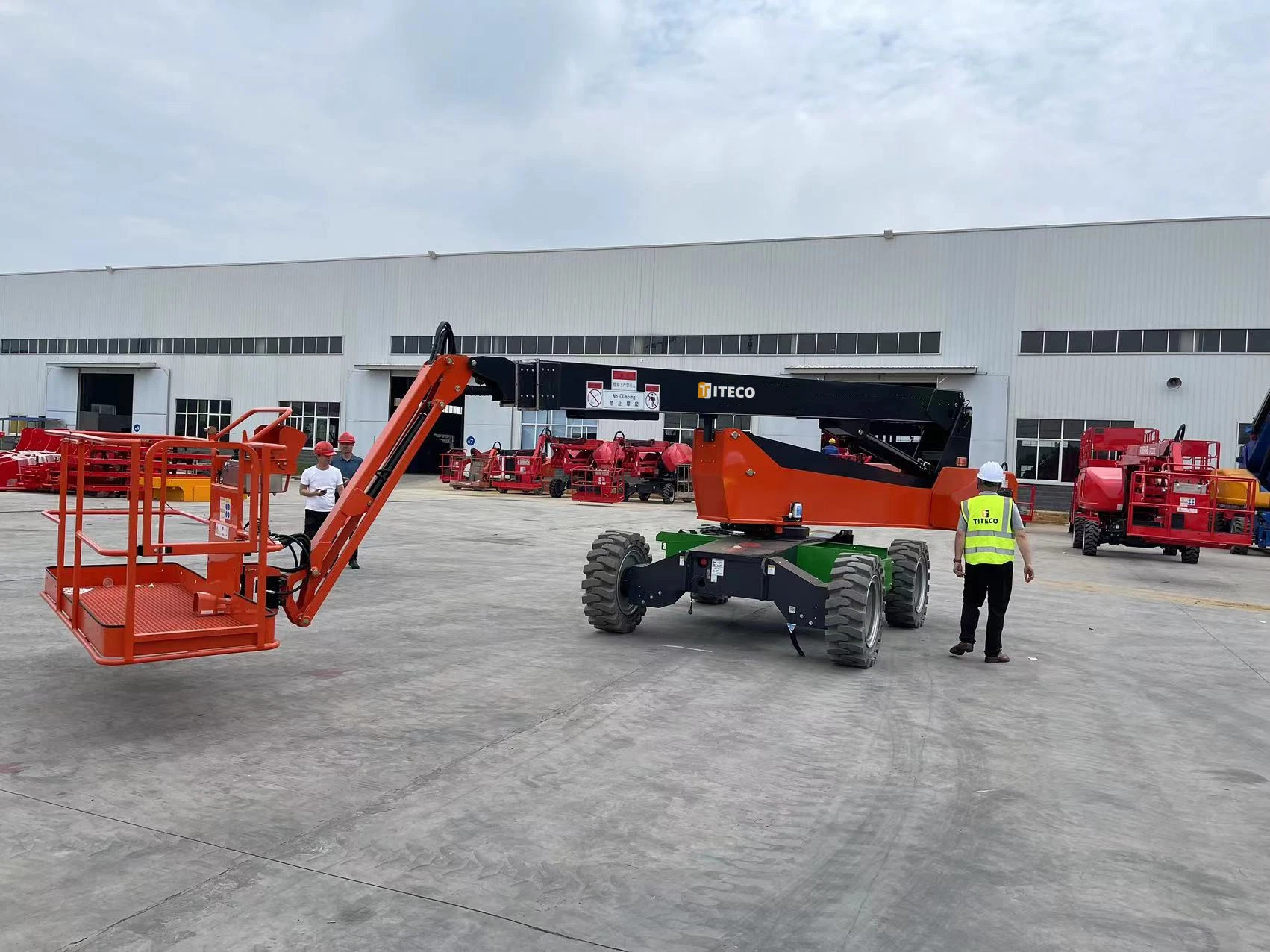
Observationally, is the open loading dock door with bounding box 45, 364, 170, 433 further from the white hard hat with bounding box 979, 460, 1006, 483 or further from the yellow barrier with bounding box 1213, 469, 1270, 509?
the white hard hat with bounding box 979, 460, 1006, 483

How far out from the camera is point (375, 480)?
23.5ft

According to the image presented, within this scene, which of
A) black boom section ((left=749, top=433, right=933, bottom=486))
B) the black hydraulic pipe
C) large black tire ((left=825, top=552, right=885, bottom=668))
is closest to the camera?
large black tire ((left=825, top=552, right=885, bottom=668))

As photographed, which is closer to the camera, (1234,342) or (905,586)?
(905,586)

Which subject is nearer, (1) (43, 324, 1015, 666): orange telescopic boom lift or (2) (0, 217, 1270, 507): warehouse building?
(1) (43, 324, 1015, 666): orange telescopic boom lift

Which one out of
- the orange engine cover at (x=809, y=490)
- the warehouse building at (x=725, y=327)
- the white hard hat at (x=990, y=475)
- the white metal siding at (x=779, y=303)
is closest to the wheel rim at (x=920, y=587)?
the orange engine cover at (x=809, y=490)

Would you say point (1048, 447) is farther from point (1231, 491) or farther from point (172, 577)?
point (172, 577)

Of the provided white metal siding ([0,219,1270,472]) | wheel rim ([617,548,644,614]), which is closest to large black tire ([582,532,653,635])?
wheel rim ([617,548,644,614])

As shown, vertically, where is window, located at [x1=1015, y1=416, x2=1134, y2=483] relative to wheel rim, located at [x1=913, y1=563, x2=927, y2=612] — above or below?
above

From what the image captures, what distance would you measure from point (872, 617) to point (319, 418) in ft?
137

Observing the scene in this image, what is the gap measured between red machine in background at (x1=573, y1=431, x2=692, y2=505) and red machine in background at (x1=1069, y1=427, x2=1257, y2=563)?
1384 cm

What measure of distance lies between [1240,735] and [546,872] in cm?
513

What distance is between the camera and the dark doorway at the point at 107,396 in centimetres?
5239

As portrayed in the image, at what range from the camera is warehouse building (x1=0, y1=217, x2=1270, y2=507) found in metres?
33.1

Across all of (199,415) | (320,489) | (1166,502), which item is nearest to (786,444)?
(320,489)
